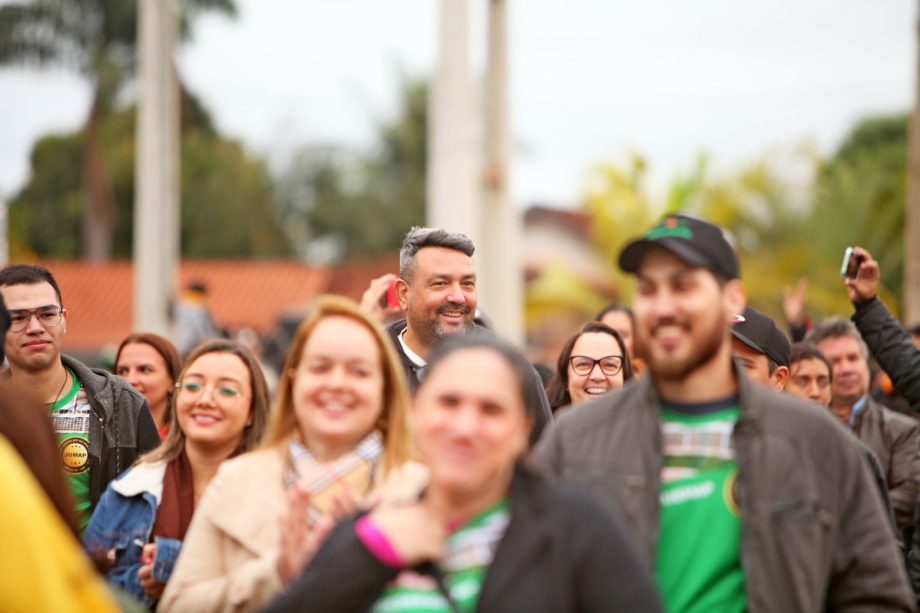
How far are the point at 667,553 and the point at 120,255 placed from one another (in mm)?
52449

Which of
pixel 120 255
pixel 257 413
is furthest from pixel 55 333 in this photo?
pixel 120 255

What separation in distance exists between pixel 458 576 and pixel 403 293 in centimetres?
376

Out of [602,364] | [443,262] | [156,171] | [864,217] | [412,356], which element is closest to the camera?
[412,356]

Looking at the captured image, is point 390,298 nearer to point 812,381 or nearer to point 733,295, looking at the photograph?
point 812,381

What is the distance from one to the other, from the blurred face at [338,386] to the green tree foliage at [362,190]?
51.1 meters

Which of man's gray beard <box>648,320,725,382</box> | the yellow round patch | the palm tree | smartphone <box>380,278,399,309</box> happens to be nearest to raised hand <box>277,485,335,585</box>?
man's gray beard <box>648,320,725,382</box>

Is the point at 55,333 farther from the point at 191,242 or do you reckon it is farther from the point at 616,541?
the point at 191,242

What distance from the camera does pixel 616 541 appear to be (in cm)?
358

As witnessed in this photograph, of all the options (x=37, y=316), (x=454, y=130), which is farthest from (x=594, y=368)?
(x=454, y=130)

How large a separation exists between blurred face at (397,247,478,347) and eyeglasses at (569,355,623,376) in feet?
3.29

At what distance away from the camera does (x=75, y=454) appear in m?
6.55

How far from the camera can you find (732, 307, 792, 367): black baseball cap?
667 centimetres

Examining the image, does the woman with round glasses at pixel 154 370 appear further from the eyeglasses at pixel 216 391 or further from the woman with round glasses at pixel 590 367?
the woman with round glasses at pixel 590 367

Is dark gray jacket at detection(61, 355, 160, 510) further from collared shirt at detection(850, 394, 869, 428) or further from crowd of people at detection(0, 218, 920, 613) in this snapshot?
collared shirt at detection(850, 394, 869, 428)
